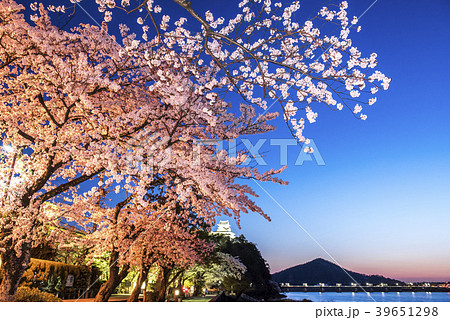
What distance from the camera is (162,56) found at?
695cm

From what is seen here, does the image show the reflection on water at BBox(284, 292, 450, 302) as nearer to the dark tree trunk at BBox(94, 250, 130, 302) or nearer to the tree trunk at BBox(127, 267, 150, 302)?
the tree trunk at BBox(127, 267, 150, 302)

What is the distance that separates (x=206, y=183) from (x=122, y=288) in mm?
35047

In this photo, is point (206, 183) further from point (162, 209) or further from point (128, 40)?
point (162, 209)

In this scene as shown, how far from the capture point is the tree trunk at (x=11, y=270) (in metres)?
6.77

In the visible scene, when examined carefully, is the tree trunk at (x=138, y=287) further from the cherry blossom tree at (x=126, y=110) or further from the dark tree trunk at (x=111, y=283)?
the cherry blossom tree at (x=126, y=110)

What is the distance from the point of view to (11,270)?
6.85m

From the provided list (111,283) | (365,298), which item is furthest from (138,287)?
(365,298)

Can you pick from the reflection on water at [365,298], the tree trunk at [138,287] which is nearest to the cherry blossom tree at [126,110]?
the tree trunk at [138,287]

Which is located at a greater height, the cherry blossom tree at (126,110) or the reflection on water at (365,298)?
the cherry blossom tree at (126,110)

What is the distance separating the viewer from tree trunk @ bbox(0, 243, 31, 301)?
267 inches

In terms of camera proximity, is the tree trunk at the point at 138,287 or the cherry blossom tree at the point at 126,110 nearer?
the cherry blossom tree at the point at 126,110

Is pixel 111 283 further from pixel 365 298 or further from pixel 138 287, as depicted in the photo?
pixel 365 298

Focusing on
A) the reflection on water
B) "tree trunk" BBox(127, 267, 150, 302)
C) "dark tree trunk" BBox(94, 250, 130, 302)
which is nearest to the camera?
"dark tree trunk" BBox(94, 250, 130, 302)

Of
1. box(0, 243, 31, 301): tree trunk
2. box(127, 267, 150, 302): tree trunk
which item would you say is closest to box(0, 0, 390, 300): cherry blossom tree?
box(0, 243, 31, 301): tree trunk
